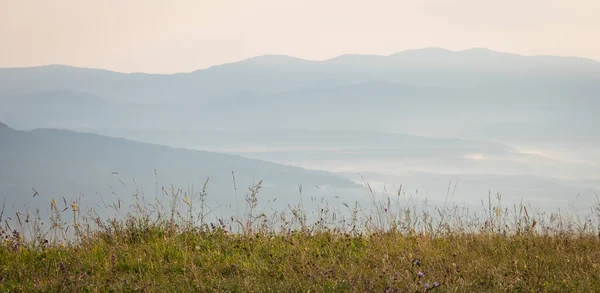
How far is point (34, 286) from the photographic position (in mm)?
7469

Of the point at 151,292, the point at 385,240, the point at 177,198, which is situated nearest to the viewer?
the point at 151,292

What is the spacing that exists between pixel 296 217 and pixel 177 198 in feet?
6.22

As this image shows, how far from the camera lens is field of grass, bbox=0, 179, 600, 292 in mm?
7387

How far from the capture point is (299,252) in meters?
8.85

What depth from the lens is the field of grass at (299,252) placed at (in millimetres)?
7387

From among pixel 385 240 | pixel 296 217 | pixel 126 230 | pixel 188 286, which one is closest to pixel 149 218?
pixel 126 230

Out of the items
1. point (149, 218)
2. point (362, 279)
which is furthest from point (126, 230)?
point (362, 279)

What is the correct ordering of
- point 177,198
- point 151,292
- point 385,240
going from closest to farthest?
point 151,292
point 385,240
point 177,198

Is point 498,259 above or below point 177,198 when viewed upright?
below

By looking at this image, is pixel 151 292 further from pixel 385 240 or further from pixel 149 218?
pixel 385 240

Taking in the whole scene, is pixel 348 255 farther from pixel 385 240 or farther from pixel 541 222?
pixel 541 222

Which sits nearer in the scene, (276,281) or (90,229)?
(276,281)

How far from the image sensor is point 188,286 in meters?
7.40

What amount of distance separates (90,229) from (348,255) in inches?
157
